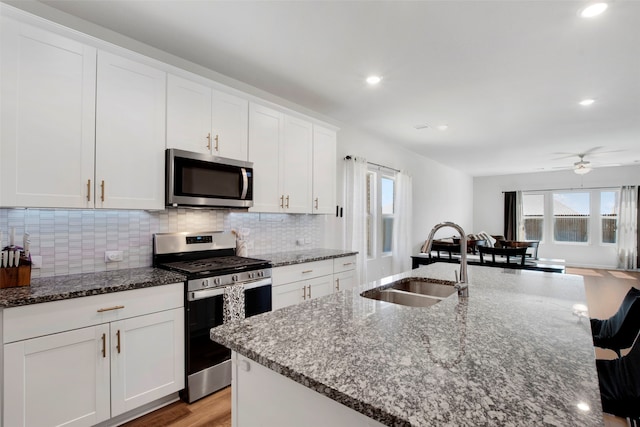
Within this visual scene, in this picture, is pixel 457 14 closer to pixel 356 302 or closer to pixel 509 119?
pixel 356 302

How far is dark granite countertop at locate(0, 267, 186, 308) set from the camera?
1517 millimetres

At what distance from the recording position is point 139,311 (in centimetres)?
185

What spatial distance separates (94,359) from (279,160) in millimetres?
2068

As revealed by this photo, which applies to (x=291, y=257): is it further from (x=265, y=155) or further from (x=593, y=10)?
(x=593, y=10)

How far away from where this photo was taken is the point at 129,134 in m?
2.05

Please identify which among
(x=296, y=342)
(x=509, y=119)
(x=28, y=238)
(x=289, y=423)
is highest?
(x=509, y=119)

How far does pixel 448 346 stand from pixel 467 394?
11.0 inches

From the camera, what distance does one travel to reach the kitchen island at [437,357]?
66 centimetres

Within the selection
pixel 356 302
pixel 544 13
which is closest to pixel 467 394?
pixel 356 302

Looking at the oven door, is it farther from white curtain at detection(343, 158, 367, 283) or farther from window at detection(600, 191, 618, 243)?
window at detection(600, 191, 618, 243)

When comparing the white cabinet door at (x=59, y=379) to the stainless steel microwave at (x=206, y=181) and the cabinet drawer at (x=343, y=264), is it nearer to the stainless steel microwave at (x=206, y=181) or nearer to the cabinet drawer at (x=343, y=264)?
the stainless steel microwave at (x=206, y=181)

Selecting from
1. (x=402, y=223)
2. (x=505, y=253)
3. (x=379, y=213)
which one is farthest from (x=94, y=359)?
Answer: (x=505, y=253)

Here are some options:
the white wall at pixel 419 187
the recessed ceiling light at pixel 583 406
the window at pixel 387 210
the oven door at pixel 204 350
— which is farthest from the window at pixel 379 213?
the recessed ceiling light at pixel 583 406

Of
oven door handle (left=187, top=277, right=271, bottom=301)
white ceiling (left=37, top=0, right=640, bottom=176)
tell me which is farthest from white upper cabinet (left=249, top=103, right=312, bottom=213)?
oven door handle (left=187, top=277, right=271, bottom=301)
